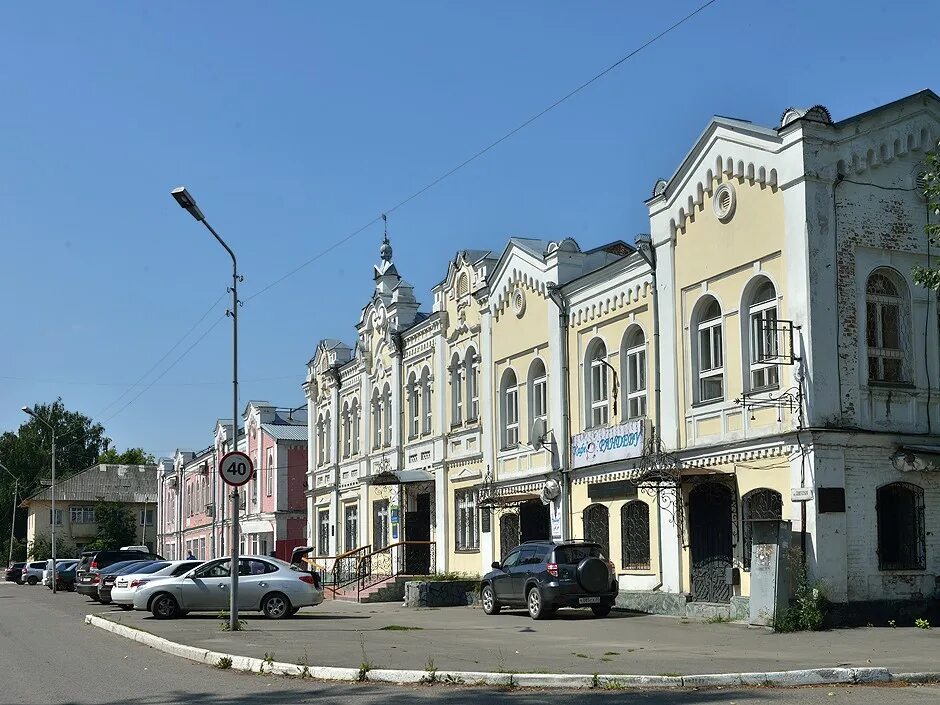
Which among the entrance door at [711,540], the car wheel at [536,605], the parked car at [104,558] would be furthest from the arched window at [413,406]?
the entrance door at [711,540]

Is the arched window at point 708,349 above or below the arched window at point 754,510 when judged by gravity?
above

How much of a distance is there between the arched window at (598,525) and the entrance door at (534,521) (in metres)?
2.14

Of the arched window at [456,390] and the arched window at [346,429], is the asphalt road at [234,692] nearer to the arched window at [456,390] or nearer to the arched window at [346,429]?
the arched window at [456,390]

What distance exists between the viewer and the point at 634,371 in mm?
27344

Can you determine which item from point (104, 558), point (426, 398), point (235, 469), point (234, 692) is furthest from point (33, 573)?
point (234, 692)

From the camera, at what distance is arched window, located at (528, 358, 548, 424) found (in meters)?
31.2

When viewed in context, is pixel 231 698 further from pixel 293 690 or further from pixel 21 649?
pixel 21 649

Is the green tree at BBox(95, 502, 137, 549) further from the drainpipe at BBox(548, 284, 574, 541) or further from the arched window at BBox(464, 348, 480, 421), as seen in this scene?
the drainpipe at BBox(548, 284, 574, 541)

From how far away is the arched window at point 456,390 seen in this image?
36.3 meters

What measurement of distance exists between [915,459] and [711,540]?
4.68m

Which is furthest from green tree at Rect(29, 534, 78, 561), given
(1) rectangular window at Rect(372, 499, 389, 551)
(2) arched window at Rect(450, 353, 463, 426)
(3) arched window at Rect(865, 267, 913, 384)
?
(3) arched window at Rect(865, 267, 913, 384)

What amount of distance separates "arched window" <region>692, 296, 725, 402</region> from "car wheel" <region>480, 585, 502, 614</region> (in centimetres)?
659

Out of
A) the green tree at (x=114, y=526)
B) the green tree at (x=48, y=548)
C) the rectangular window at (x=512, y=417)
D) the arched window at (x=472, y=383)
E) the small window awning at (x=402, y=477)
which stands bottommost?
the green tree at (x=48, y=548)

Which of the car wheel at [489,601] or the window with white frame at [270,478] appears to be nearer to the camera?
the car wheel at [489,601]
